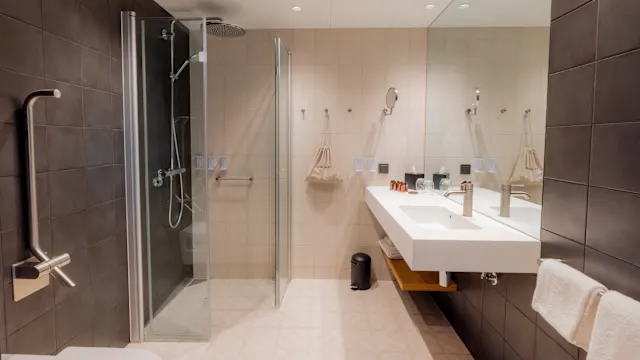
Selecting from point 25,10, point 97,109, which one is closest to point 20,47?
point 25,10

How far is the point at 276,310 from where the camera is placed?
2.71 m

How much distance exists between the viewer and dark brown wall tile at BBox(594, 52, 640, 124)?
102 cm

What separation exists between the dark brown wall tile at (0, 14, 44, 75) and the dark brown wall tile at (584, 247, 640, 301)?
228cm

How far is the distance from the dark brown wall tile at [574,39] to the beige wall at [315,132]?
1792 millimetres

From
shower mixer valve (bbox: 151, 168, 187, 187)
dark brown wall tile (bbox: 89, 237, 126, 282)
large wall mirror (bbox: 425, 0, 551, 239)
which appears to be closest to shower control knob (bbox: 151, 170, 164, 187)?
shower mixer valve (bbox: 151, 168, 187, 187)

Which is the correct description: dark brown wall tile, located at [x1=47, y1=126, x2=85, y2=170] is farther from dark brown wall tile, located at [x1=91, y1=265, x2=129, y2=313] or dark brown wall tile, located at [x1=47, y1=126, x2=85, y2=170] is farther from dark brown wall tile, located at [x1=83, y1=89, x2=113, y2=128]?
dark brown wall tile, located at [x1=91, y1=265, x2=129, y2=313]

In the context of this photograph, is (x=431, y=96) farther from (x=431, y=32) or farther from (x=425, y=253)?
(x=425, y=253)

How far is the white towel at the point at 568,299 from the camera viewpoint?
3.47 ft

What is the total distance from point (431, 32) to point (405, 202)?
161 centimetres

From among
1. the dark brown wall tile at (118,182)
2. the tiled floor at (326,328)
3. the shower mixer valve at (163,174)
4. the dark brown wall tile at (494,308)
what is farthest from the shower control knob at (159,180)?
the dark brown wall tile at (494,308)

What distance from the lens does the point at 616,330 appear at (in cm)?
91

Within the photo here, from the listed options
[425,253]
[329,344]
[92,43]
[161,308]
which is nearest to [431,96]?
[425,253]

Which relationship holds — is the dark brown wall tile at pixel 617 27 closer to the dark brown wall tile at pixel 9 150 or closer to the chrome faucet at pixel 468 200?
the chrome faucet at pixel 468 200

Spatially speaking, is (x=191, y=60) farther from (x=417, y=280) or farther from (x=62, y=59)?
(x=417, y=280)
